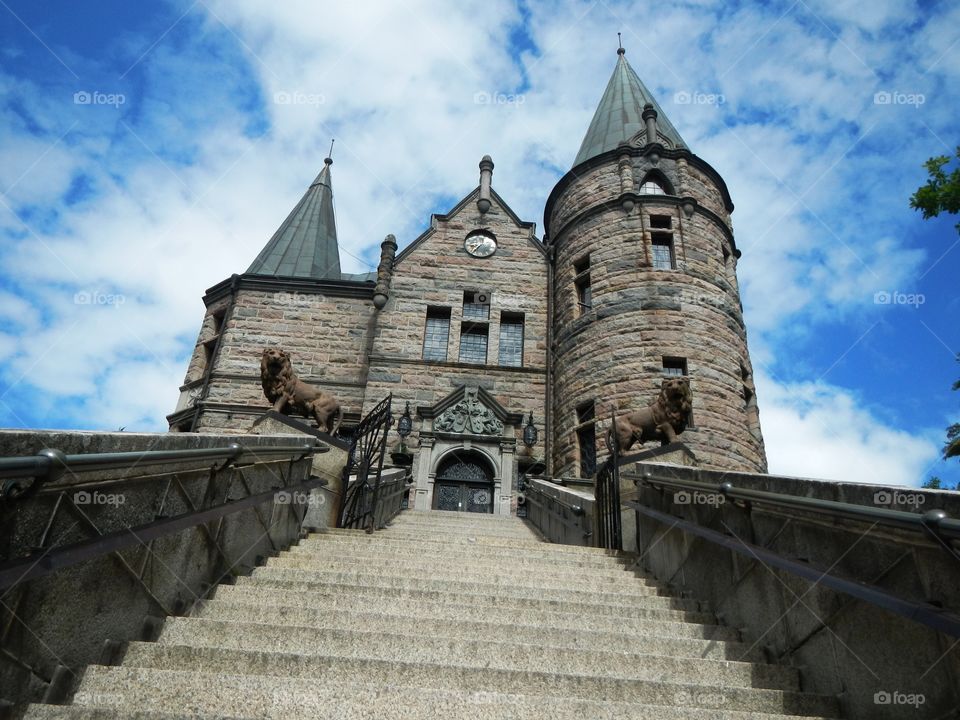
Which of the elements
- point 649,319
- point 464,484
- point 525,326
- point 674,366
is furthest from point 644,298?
point 464,484

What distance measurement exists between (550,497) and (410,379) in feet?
22.1

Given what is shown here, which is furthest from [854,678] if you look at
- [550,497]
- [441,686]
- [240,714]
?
[550,497]

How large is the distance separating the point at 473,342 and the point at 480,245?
3.22 m

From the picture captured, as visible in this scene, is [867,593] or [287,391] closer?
[867,593]

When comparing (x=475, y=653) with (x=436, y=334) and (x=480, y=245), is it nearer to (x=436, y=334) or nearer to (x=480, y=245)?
(x=436, y=334)

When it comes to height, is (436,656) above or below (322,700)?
above

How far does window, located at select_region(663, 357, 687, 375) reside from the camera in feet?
44.1

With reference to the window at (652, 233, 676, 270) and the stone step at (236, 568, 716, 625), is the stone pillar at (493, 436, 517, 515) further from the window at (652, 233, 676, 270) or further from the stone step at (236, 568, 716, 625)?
the stone step at (236, 568, 716, 625)

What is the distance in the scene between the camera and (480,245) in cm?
1822

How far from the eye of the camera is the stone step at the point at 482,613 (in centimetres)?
363

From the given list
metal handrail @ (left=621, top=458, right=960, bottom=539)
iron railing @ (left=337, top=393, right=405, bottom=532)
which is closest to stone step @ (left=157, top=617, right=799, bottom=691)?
metal handrail @ (left=621, top=458, right=960, bottom=539)

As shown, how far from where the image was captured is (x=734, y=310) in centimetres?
1509

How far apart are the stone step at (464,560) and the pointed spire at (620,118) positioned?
14497 mm

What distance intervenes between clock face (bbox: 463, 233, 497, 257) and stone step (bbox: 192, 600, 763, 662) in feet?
49.9
